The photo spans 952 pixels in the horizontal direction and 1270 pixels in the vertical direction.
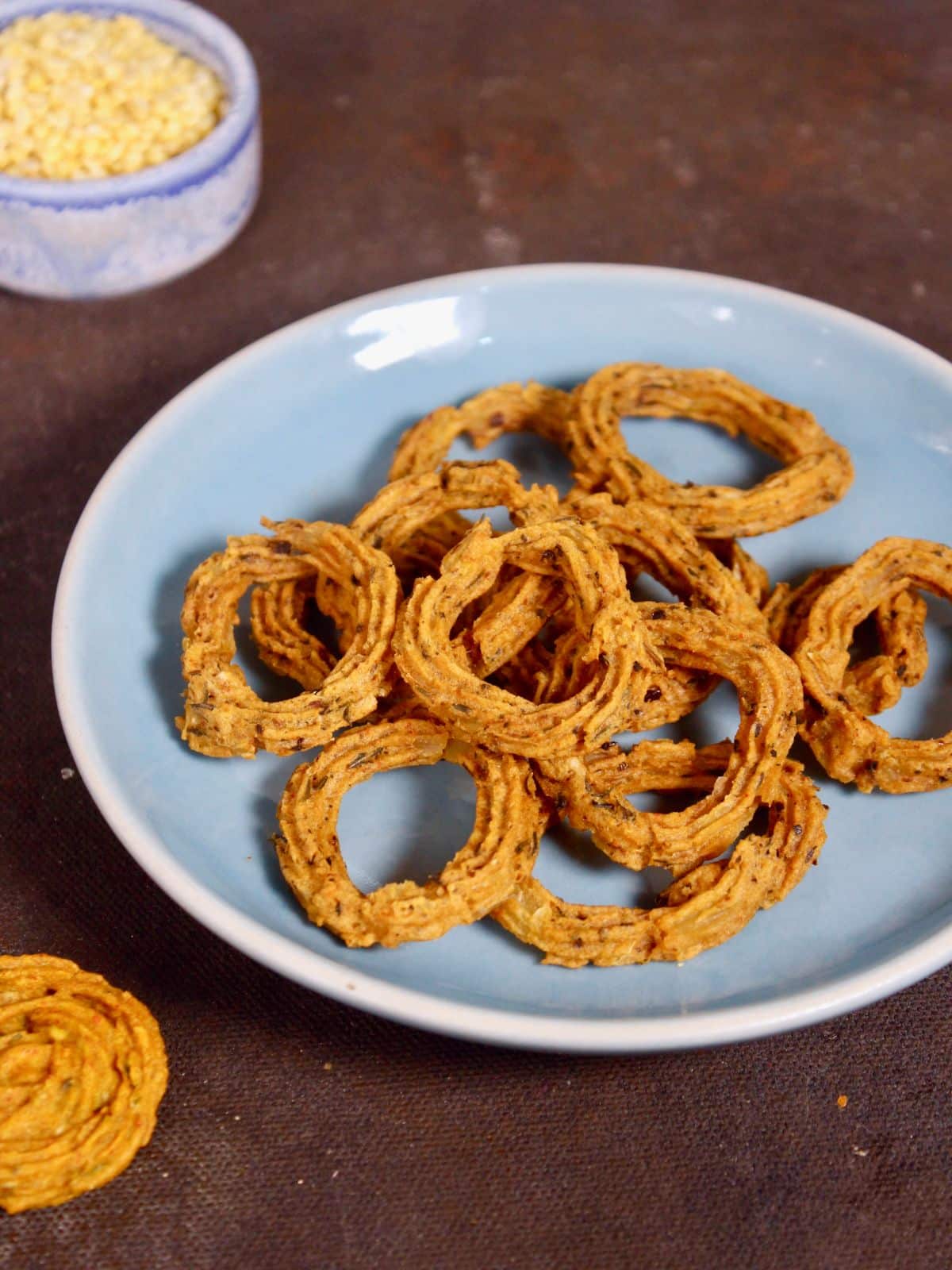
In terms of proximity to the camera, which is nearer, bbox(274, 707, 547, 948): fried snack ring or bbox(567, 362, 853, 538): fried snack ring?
bbox(274, 707, 547, 948): fried snack ring

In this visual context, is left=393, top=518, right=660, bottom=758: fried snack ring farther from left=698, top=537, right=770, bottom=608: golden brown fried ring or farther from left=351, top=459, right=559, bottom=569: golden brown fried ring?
left=698, top=537, right=770, bottom=608: golden brown fried ring

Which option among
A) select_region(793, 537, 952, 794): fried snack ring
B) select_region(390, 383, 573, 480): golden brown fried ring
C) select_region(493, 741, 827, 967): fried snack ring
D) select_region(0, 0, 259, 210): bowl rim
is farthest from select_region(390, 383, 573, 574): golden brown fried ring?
select_region(0, 0, 259, 210): bowl rim

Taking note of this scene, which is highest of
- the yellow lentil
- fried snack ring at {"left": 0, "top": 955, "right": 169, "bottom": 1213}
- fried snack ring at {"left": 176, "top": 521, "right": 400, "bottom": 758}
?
the yellow lentil

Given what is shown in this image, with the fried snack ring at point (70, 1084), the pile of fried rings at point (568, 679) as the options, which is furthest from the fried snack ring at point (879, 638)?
the fried snack ring at point (70, 1084)

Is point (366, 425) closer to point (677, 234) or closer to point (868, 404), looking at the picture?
point (868, 404)

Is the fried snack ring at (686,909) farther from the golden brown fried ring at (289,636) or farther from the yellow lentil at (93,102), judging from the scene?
the yellow lentil at (93,102)

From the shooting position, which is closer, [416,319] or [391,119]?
[416,319]

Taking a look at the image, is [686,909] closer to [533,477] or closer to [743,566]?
[743,566]

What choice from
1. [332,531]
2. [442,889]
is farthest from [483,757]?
[332,531]
